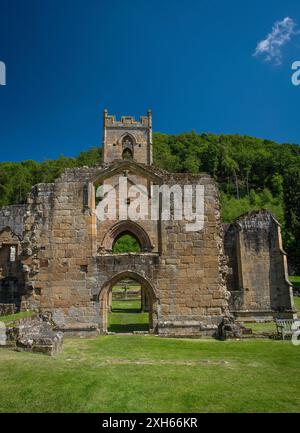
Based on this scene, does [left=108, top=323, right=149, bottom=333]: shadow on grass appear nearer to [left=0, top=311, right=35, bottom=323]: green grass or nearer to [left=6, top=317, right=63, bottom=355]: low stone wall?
[left=0, top=311, right=35, bottom=323]: green grass

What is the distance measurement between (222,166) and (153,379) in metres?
61.4

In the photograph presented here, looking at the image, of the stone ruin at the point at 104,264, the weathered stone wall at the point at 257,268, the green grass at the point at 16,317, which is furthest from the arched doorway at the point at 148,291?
the weathered stone wall at the point at 257,268

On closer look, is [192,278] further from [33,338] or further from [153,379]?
[153,379]

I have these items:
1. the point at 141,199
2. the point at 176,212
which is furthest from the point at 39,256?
the point at 141,199

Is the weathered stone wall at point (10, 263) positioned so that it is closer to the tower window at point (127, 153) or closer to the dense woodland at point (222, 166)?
the tower window at point (127, 153)

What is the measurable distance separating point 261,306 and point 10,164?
2148 inches

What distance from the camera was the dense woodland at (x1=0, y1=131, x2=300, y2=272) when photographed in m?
53.7

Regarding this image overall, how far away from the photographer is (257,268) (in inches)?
803

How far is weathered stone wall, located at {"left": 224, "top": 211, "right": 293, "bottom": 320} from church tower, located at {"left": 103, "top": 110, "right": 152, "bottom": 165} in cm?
1768

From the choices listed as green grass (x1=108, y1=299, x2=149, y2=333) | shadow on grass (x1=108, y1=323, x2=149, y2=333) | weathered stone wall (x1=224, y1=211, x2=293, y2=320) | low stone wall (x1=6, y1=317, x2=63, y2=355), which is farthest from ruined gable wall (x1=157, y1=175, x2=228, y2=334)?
weathered stone wall (x1=224, y1=211, x2=293, y2=320)

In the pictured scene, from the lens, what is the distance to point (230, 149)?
71.0 m

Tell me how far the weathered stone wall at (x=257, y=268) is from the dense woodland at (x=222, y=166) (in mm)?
26056
